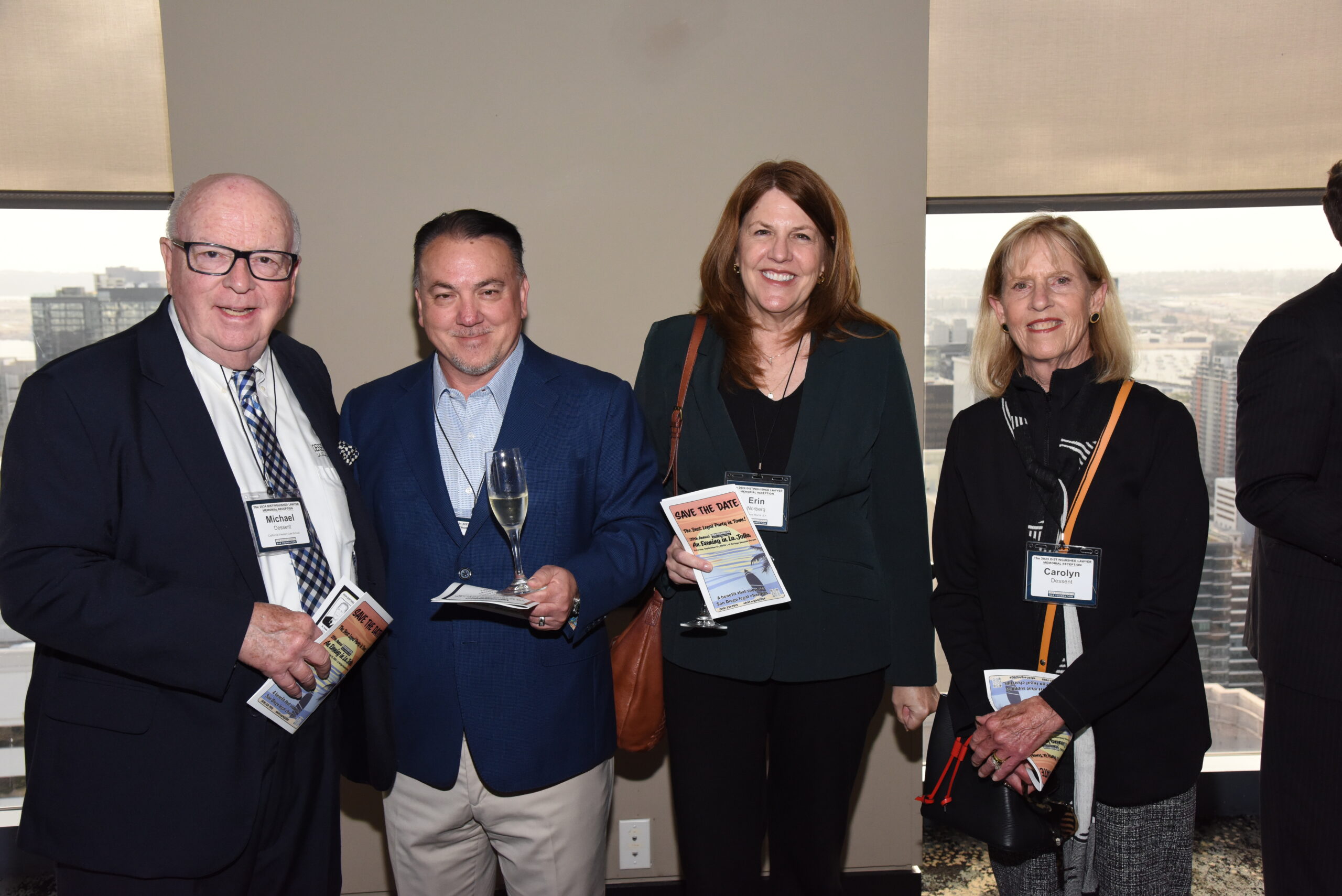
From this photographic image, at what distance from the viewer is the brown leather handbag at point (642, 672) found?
7.37ft

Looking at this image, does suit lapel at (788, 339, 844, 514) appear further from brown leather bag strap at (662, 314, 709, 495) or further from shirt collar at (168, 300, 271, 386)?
shirt collar at (168, 300, 271, 386)

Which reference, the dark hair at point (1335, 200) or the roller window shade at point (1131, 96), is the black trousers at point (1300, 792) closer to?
the dark hair at point (1335, 200)

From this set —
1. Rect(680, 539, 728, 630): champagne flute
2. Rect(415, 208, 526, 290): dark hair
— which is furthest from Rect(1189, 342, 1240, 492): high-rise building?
Rect(415, 208, 526, 290): dark hair

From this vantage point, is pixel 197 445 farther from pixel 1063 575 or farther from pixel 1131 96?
pixel 1131 96

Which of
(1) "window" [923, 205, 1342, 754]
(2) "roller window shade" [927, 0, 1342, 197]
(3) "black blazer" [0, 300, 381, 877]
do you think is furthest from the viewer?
(1) "window" [923, 205, 1342, 754]

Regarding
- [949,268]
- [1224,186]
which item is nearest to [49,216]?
[949,268]

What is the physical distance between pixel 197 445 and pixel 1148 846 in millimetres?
2251

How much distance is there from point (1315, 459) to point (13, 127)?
4088mm

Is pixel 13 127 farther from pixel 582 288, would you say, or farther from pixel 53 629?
pixel 53 629

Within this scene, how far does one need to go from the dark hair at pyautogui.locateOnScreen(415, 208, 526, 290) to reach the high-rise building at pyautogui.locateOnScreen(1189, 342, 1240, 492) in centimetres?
303

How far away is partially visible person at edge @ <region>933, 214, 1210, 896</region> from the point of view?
192cm

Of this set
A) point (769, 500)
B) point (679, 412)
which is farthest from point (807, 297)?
point (769, 500)

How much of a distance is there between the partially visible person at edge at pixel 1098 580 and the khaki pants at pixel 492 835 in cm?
97

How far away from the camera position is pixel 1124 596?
197 centimetres
